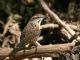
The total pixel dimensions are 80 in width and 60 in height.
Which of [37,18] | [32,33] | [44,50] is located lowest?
[44,50]

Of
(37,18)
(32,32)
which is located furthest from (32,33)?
(37,18)

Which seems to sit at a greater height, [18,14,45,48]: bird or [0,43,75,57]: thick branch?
[18,14,45,48]: bird

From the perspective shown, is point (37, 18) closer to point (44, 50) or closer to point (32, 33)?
point (32, 33)

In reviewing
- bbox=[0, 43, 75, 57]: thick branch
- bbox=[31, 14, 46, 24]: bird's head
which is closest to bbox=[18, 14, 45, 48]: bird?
bbox=[31, 14, 46, 24]: bird's head

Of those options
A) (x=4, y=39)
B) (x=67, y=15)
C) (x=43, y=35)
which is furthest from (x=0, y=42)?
(x=67, y=15)

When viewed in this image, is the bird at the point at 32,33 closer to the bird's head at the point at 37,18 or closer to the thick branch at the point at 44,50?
the bird's head at the point at 37,18

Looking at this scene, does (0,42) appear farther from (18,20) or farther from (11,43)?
(18,20)

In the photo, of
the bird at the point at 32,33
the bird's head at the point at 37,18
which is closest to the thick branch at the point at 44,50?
the bird at the point at 32,33

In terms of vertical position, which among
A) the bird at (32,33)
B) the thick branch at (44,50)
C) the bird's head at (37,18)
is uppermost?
the bird's head at (37,18)

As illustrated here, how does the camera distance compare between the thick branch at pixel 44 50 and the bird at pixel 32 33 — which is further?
the bird at pixel 32 33

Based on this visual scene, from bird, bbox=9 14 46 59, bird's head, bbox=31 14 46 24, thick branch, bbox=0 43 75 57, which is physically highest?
bird's head, bbox=31 14 46 24

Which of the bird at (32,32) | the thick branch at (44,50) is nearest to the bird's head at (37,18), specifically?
the bird at (32,32)

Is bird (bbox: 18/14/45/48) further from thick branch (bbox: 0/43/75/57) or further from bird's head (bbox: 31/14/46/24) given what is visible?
thick branch (bbox: 0/43/75/57)

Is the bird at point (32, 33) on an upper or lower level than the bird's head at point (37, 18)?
lower
